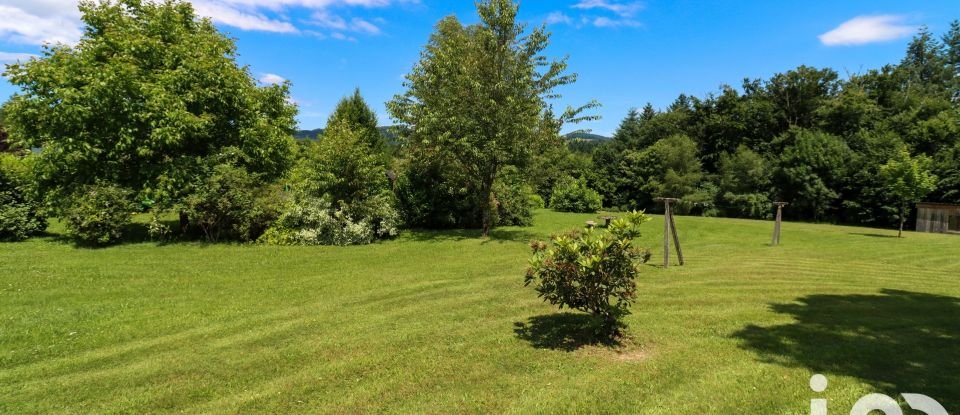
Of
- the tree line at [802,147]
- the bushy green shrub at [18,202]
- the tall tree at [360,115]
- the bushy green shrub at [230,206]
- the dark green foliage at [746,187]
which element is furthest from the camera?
the dark green foliage at [746,187]

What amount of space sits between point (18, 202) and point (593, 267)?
1755cm

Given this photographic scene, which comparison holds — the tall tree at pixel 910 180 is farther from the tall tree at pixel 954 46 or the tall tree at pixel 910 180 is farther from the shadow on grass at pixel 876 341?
the tall tree at pixel 954 46

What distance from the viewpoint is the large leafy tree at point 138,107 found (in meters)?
13.3

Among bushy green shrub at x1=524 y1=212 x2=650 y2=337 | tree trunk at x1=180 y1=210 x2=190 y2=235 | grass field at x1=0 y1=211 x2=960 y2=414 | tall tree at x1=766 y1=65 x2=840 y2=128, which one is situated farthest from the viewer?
tall tree at x1=766 y1=65 x2=840 y2=128

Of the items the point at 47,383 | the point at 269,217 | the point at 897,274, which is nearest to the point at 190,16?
the point at 269,217

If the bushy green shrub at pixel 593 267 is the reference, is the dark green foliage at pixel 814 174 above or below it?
above

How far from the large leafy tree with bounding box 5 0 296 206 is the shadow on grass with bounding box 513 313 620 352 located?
41.7 feet

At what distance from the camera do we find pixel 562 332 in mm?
6172

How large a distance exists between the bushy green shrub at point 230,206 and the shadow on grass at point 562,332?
11075 mm

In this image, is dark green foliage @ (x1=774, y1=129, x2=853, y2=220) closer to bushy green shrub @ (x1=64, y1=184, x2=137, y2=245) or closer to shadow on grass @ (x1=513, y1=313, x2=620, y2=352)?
shadow on grass @ (x1=513, y1=313, x2=620, y2=352)

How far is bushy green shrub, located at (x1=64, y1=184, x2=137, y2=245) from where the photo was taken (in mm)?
12805

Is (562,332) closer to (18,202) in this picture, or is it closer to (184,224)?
(184,224)
